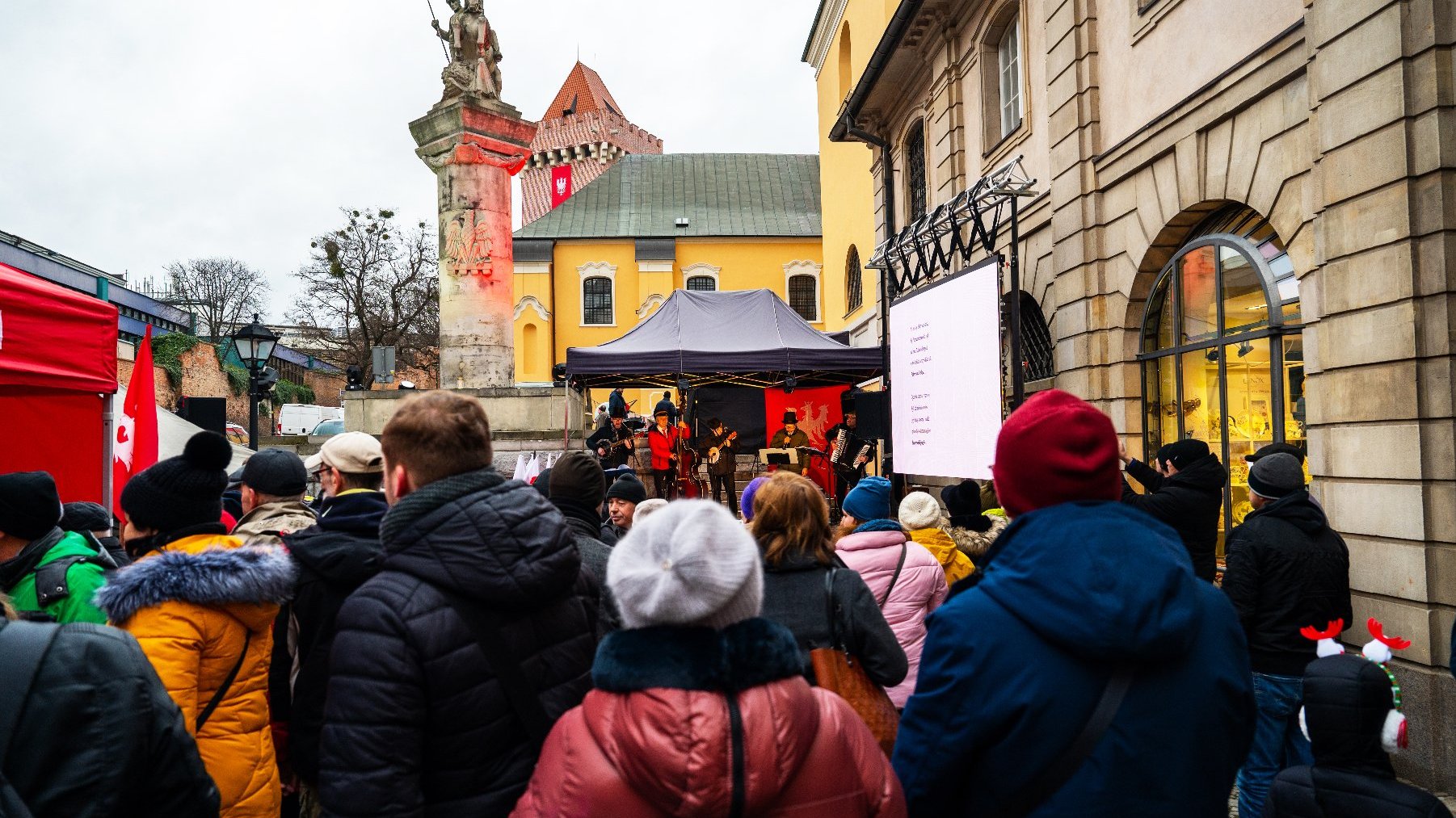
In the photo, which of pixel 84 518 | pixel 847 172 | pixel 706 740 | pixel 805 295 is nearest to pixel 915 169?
pixel 847 172

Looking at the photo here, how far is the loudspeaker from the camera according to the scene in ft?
46.6

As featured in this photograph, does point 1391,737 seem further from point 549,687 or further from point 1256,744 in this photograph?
point 549,687

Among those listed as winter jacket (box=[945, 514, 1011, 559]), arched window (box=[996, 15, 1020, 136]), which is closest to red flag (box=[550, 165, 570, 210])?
arched window (box=[996, 15, 1020, 136])

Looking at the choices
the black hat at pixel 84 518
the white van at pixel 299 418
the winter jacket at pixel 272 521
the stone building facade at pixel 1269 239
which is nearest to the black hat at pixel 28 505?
the winter jacket at pixel 272 521

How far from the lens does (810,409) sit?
19078 millimetres

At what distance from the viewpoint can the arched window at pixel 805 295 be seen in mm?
45812

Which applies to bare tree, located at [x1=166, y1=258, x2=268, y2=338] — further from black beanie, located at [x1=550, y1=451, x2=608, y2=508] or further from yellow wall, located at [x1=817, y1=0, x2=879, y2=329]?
black beanie, located at [x1=550, y1=451, x2=608, y2=508]

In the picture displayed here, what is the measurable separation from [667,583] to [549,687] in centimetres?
71

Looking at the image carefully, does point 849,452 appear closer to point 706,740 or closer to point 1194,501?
point 1194,501

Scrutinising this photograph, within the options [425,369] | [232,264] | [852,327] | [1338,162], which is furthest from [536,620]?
[232,264]

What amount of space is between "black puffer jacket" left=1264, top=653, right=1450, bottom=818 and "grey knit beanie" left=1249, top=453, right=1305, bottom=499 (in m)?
1.69

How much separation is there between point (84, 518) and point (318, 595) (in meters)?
2.36

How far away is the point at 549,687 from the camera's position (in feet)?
7.68

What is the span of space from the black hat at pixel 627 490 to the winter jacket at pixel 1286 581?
3.15 m
